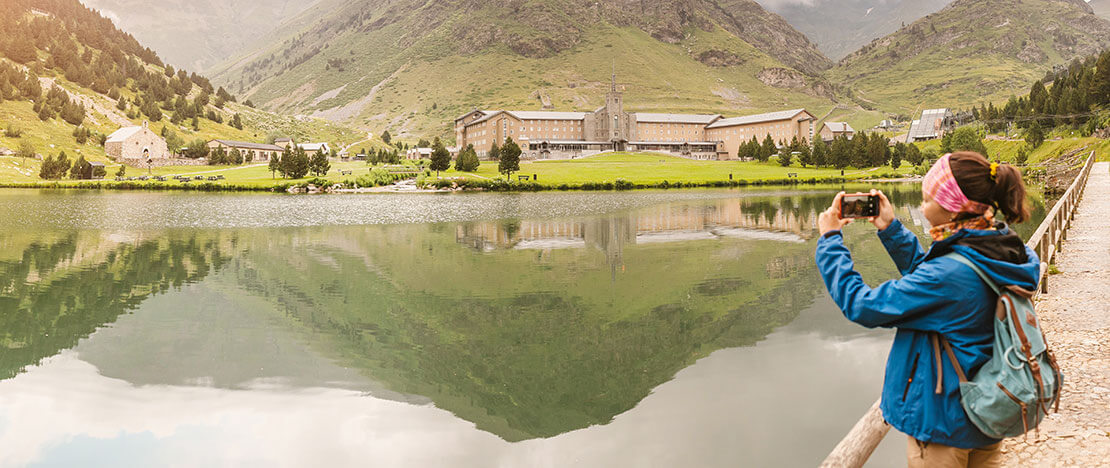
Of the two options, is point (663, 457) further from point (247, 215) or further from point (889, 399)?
point (247, 215)

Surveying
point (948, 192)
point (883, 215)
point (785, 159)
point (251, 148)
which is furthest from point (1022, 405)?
point (251, 148)

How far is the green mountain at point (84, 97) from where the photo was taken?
123m

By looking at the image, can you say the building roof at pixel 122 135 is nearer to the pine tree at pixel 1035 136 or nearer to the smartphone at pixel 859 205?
the smartphone at pixel 859 205

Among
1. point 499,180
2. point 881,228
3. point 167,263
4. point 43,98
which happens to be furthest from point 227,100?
point 881,228

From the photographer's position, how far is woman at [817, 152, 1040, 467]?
3.46 m

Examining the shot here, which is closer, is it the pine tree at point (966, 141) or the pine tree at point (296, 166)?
the pine tree at point (296, 166)

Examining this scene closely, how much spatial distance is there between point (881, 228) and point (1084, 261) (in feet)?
62.5

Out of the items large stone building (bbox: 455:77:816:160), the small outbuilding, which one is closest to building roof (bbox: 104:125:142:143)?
large stone building (bbox: 455:77:816:160)

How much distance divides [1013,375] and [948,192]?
1.06 meters

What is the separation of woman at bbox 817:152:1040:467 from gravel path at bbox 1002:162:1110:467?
12.0 feet

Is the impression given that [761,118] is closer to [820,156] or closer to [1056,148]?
→ [820,156]

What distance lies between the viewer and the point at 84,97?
148 metres

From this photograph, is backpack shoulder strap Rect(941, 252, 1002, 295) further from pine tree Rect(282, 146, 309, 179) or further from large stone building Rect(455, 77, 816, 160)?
large stone building Rect(455, 77, 816, 160)

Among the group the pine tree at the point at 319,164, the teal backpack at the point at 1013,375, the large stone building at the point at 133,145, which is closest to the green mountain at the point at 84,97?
the large stone building at the point at 133,145
